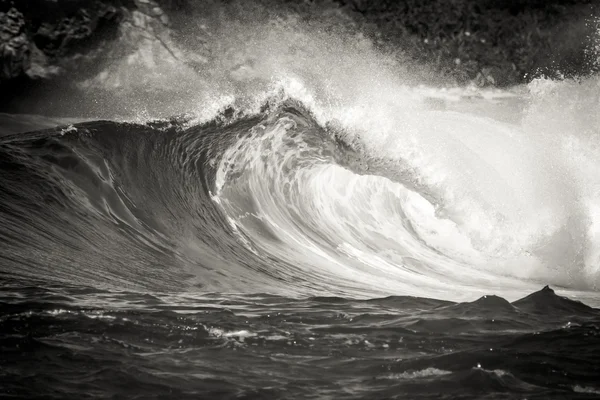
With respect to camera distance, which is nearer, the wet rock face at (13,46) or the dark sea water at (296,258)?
the dark sea water at (296,258)

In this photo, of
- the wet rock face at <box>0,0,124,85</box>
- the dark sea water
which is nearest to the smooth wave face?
the dark sea water

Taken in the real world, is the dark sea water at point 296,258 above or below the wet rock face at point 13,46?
below

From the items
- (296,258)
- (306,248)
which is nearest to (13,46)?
(306,248)

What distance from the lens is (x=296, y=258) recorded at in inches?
316

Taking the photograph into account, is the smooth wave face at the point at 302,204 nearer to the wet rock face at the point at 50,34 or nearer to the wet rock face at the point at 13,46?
the wet rock face at the point at 50,34

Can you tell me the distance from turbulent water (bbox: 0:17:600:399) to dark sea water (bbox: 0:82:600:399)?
0.03m

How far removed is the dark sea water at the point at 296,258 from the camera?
3062mm

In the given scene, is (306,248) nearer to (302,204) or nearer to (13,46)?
(302,204)

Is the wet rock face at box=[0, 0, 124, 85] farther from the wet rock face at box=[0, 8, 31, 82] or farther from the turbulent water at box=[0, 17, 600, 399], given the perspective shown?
the turbulent water at box=[0, 17, 600, 399]

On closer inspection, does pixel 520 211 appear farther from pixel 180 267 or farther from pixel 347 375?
pixel 347 375

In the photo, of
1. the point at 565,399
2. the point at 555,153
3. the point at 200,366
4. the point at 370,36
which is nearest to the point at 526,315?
the point at 565,399

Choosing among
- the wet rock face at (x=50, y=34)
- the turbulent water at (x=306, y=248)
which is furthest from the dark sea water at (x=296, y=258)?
the wet rock face at (x=50, y=34)

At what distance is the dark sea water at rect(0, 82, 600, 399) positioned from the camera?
3.06 m

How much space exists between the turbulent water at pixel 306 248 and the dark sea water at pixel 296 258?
25mm
